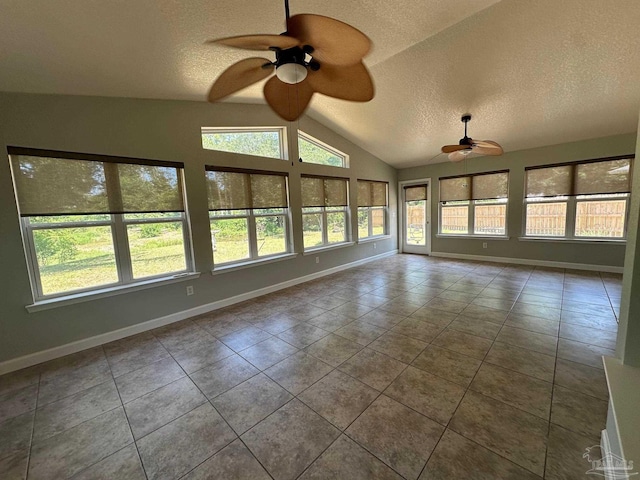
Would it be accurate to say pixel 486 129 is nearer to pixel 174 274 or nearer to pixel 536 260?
pixel 536 260

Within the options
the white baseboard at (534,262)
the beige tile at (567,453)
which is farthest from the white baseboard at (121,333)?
the white baseboard at (534,262)

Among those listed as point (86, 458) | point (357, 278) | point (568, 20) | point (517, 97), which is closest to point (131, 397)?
point (86, 458)

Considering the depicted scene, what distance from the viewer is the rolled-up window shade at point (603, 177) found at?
4.35 m

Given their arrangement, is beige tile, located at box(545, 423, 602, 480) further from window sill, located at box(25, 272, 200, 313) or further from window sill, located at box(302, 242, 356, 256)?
window sill, located at box(302, 242, 356, 256)

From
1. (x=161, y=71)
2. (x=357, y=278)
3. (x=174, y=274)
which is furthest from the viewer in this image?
(x=357, y=278)

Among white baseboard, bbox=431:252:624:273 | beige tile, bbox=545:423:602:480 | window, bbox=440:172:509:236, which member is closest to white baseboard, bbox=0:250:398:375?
beige tile, bbox=545:423:602:480

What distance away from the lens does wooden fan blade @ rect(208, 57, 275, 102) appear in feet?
5.07

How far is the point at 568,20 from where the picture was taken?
7.40 feet

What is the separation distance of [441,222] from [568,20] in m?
4.66

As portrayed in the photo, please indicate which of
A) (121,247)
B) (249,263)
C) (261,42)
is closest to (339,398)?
(261,42)

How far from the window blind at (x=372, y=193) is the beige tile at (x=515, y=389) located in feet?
14.4

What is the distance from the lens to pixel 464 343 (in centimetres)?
247

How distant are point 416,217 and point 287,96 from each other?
591 centimetres

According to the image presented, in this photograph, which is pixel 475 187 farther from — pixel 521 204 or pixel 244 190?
pixel 244 190
